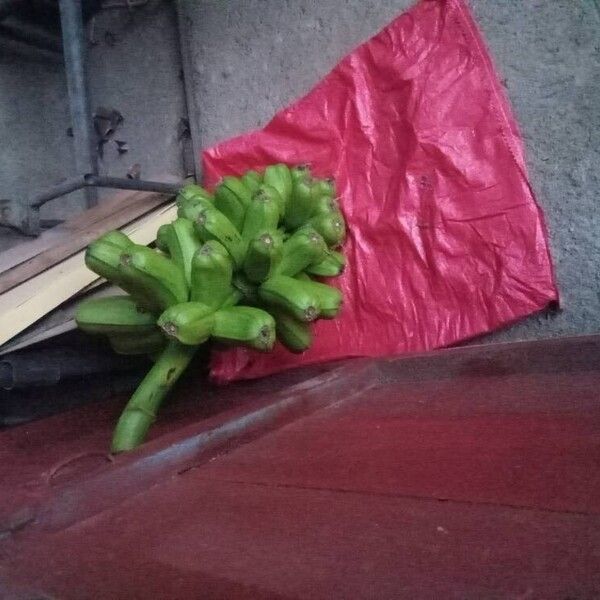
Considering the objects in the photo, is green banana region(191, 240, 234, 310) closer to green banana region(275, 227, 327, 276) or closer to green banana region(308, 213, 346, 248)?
green banana region(275, 227, 327, 276)

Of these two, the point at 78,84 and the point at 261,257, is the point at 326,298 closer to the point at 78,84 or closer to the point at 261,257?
the point at 261,257

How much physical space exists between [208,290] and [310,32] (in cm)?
62

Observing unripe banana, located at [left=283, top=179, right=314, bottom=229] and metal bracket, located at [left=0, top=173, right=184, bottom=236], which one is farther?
metal bracket, located at [left=0, top=173, right=184, bottom=236]

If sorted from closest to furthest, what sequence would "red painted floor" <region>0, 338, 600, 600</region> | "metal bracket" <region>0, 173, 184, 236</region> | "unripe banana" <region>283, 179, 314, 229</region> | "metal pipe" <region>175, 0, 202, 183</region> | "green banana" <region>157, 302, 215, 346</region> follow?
"red painted floor" <region>0, 338, 600, 600</region>, "green banana" <region>157, 302, 215, 346</region>, "unripe banana" <region>283, 179, 314, 229</region>, "metal bracket" <region>0, 173, 184, 236</region>, "metal pipe" <region>175, 0, 202, 183</region>

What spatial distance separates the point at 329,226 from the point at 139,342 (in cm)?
32

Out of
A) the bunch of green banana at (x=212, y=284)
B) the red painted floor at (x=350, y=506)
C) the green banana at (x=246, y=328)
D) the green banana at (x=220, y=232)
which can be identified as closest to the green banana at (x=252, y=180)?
the bunch of green banana at (x=212, y=284)

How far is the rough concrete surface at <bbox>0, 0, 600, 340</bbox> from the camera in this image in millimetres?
935

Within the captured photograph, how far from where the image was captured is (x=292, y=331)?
0.89 m

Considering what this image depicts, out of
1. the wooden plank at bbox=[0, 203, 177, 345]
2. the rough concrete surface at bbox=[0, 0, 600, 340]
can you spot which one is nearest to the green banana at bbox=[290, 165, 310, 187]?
the rough concrete surface at bbox=[0, 0, 600, 340]

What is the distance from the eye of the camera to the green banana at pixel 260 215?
874 millimetres

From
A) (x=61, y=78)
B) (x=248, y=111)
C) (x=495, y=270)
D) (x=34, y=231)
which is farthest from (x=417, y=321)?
(x=61, y=78)

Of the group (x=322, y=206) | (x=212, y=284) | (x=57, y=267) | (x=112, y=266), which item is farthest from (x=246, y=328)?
(x=57, y=267)

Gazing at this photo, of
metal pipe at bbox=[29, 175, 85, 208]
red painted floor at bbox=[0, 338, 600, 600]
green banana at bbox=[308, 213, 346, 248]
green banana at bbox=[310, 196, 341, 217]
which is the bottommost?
red painted floor at bbox=[0, 338, 600, 600]

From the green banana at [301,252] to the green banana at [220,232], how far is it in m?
0.06
